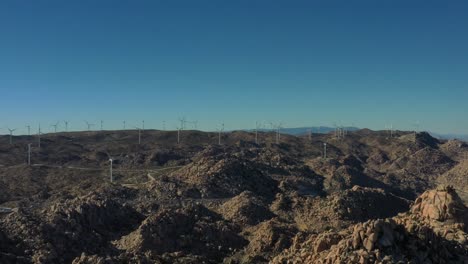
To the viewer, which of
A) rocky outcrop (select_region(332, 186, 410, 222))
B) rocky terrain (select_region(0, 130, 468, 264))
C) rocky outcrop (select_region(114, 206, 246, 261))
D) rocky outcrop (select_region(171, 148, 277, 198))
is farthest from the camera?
rocky outcrop (select_region(171, 148, 277, 198))

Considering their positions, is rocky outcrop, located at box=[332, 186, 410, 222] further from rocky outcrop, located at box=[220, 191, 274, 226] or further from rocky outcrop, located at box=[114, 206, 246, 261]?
rocky outcrop, located at box=[114, 206, 246, 261]

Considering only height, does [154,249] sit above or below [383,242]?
below

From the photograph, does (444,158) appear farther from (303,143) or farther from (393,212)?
(393,212)

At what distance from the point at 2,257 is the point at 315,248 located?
22.1 metres

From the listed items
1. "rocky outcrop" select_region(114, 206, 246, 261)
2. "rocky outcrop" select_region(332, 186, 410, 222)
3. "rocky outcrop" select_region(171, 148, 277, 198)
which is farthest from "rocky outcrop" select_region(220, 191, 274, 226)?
"rocky outcrop" select_region(171, 148, 277, 198)

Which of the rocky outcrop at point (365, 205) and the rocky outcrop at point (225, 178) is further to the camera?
the rocky outcrop at point (225, 178)

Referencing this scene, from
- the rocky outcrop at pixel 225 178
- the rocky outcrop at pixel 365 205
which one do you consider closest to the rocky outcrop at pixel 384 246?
the rocky outcrop at pixel 365 205

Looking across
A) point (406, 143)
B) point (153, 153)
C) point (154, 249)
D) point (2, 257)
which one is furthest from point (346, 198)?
point (406, 143)

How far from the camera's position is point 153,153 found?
138750 mm

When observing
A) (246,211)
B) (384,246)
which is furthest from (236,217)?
(384,246)

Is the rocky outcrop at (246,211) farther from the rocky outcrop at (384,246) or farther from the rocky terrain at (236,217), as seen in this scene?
the rocky outcrop at (384,246)

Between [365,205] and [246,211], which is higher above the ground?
[365,205]

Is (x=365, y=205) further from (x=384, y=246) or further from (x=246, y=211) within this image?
(x=384, y=246)

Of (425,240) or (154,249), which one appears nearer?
(425,240)
